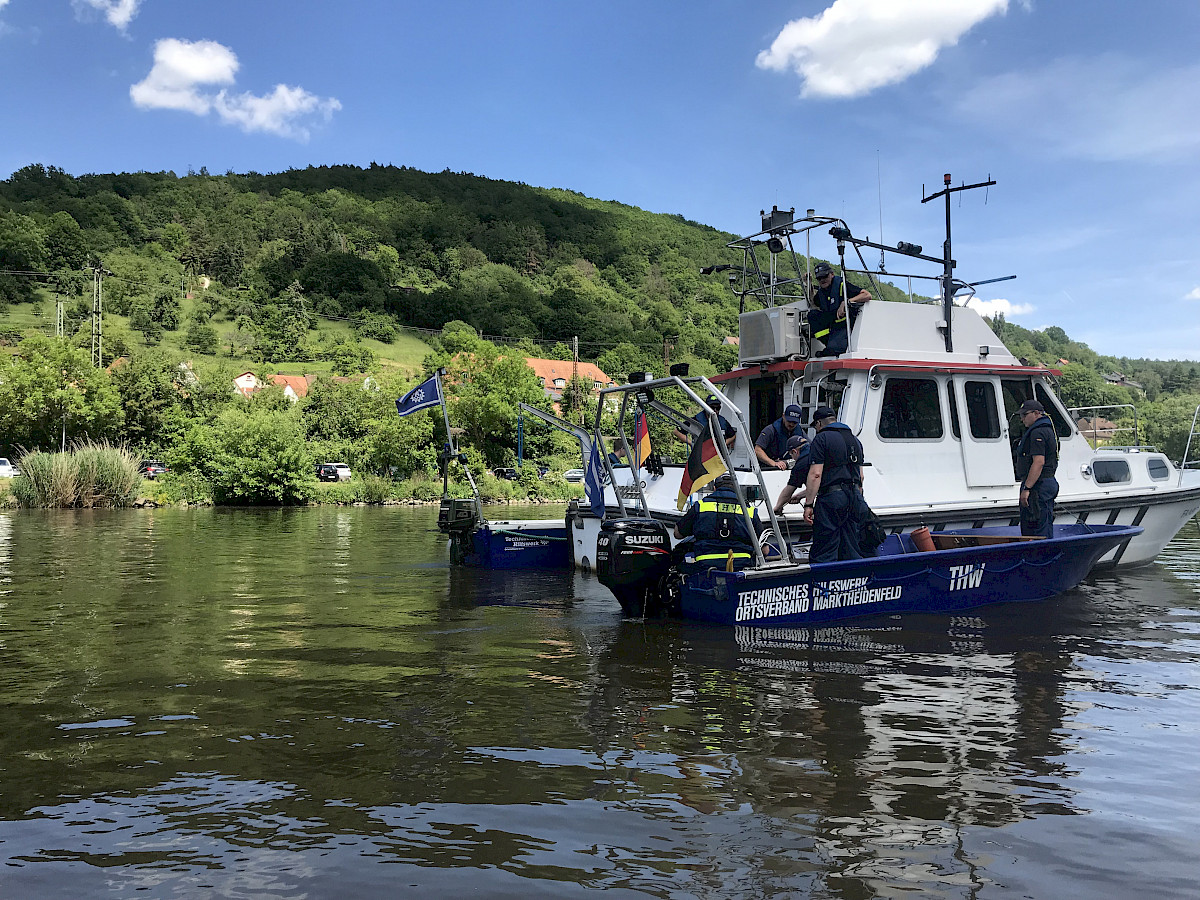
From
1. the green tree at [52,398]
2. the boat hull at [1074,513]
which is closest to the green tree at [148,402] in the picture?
the green tree at [52,398]

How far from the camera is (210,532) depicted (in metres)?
22.3

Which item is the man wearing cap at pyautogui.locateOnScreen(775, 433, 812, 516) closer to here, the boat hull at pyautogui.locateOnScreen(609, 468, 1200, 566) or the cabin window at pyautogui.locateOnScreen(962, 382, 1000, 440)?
the boat hull at pyautogui.locateOnScreen(609, 468, 1200, 566)

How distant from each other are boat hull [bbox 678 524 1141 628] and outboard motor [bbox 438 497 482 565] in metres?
5.84

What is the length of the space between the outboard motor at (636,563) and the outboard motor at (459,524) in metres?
5.44

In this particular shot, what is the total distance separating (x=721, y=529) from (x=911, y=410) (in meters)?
4.18

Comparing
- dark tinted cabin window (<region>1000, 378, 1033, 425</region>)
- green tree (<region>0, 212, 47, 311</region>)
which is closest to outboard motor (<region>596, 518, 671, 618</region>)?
dark tinted cabin window (<region>1000, 378, 1033, 425</region>)

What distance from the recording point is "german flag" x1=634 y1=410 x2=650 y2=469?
37.1 feet

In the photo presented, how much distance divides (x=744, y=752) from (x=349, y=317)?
11302cm

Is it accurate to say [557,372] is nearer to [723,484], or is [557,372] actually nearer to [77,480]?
[77,480]

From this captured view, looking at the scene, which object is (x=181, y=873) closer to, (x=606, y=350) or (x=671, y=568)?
(x=671, y=568)

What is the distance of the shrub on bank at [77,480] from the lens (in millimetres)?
30703

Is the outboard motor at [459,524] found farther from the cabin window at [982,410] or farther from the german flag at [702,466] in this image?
the cabin window at [982,410]

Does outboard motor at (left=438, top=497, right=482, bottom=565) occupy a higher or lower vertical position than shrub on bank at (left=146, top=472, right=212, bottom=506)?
lower

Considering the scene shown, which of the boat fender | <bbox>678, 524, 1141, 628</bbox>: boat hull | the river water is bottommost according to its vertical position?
the river water
